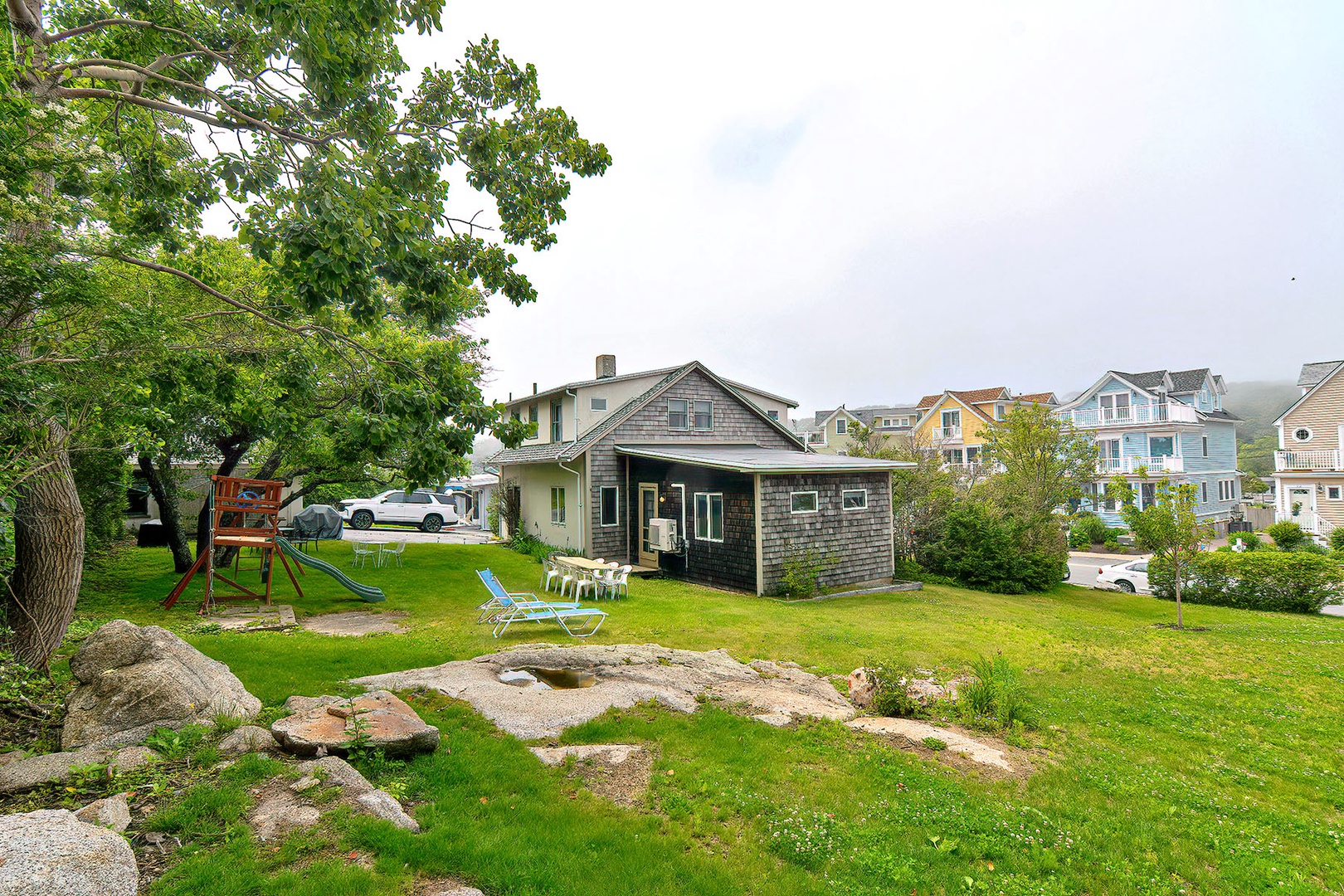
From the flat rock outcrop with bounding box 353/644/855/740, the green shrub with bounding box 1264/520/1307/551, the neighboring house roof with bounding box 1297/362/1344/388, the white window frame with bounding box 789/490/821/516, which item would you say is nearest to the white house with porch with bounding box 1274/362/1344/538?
the neighboring house roof with bounding box 1297/362/1344/388

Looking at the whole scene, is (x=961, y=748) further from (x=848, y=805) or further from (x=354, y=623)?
(x=354, y=623)

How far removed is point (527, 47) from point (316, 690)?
9172mm

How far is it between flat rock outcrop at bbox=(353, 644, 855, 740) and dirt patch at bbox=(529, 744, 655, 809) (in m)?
0.47

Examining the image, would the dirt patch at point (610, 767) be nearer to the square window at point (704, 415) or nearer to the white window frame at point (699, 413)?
the white window frame at point (699, 413)

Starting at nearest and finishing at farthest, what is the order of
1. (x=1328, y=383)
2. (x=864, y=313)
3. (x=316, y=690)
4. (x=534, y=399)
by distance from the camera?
(x=316, y=690)
(x=534, y=399)
(x=1328, y=383)
(x=864, y=313)

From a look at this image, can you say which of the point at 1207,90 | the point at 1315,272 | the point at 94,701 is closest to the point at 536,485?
the point at 94,701

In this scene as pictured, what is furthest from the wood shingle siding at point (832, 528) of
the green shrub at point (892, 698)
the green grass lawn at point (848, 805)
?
the green shrub at point (892, 698)

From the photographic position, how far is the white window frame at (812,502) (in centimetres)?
1561

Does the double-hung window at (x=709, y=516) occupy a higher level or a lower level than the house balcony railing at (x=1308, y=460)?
lower

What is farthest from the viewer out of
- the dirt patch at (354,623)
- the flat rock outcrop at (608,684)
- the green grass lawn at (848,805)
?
the dirt patch at (354,623)

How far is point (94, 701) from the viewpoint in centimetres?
454

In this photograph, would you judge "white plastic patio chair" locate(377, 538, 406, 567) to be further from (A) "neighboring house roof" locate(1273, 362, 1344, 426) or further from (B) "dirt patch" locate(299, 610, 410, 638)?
(A) "neighboring house roof" locate(1273, 362, 1344, 426)

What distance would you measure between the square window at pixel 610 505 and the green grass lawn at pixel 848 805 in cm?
1010

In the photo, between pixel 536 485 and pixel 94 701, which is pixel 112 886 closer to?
pixel 94 701
